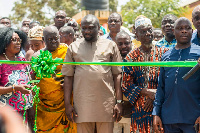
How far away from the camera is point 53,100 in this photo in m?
4.59

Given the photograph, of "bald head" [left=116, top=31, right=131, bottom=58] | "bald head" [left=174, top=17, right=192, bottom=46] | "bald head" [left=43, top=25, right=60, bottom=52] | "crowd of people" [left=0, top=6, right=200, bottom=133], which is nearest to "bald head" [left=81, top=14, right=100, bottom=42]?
"crowd of people" [left=0, top=6, right=200, bottom=133]

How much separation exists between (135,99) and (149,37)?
91 cm

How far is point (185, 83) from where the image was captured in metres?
3.37

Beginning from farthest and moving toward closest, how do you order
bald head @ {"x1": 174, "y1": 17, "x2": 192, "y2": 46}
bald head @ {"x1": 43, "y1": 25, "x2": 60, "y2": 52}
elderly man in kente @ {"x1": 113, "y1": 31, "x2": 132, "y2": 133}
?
1. bald head @ {"x1": 43, "y1": 25, "x2": 60, "y2": 52}
2. elderly man in kente @ {"x1": 113, "y1": 31, "x2": 132, "y2": 133}
3. bald head @ {"x1": 174, "y1": 17, "x2": 192, "y2": 46}

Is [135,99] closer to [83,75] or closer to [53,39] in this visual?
[83,75]

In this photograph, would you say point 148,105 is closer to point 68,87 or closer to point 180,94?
point 180,94

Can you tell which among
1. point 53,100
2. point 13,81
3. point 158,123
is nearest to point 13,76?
point 13,81

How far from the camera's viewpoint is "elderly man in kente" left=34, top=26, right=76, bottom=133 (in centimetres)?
457

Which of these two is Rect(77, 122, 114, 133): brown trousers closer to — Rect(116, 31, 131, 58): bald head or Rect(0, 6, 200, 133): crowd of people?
Rect(0, 6, 200, 133): crowd of people

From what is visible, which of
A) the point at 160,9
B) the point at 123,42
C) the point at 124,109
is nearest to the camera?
the point at 124,109

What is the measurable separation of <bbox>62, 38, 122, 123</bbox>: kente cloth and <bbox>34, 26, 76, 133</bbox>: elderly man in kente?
410mm

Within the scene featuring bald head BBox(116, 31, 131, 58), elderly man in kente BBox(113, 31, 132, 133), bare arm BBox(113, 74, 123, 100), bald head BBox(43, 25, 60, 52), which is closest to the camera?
bare arm BBox(113, 74, 123, 100)

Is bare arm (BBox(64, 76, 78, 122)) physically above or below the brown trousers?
above

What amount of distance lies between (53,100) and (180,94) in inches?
81.8
